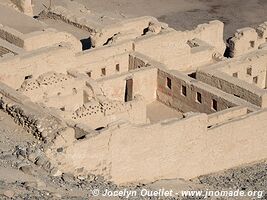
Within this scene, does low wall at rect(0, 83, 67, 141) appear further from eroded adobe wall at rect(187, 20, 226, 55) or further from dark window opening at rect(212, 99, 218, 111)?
eroded adobe wall at rect(187, 20, 226, 55)

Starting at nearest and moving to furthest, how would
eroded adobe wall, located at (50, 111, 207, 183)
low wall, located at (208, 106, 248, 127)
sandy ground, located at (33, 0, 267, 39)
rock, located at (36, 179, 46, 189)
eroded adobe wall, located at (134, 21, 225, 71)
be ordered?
1. rock, located at (36, 179, 46, 189)
2. eroded adobe wall, located at (50, 111, 207, 183)
3. low wall, located at (208, 106, 248, 127)
4. eroded adobe wall, located at (134, 21, 225, 71)
5. sandy ground, located at (33, 0, 267, 39)

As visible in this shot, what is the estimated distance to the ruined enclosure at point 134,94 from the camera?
39.4 metres

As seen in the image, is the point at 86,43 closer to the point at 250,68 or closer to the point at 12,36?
the point at 12,36

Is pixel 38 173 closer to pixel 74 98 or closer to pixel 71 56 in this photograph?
pixel 74 98

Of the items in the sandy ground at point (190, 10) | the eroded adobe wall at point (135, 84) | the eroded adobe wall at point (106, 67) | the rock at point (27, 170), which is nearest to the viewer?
the rock at point (27, 170)

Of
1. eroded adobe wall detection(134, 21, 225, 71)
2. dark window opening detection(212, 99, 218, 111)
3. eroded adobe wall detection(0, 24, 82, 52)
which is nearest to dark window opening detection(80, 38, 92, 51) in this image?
eroded adobe wall detection(0, 24, 82, 52)

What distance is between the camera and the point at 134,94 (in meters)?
47.0

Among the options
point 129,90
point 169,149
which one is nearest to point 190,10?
point 129,90

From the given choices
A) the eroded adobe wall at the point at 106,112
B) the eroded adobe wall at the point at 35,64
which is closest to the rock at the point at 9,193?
the eroded adobe wall at the point at 106,112

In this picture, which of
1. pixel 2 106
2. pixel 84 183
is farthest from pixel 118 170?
pixel 2 106

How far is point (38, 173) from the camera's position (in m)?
37.2

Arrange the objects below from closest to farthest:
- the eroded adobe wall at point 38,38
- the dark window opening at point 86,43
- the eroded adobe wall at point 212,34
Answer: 1. the eroded adobe wall at point 38,38
2. the dark window opening at point 86,43
3. the eroded adobe wall at point 212,34

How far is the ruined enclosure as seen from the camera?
39.4m

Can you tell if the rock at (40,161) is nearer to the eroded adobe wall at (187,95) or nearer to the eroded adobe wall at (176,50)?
the eroded adobe wall at (187,95)
